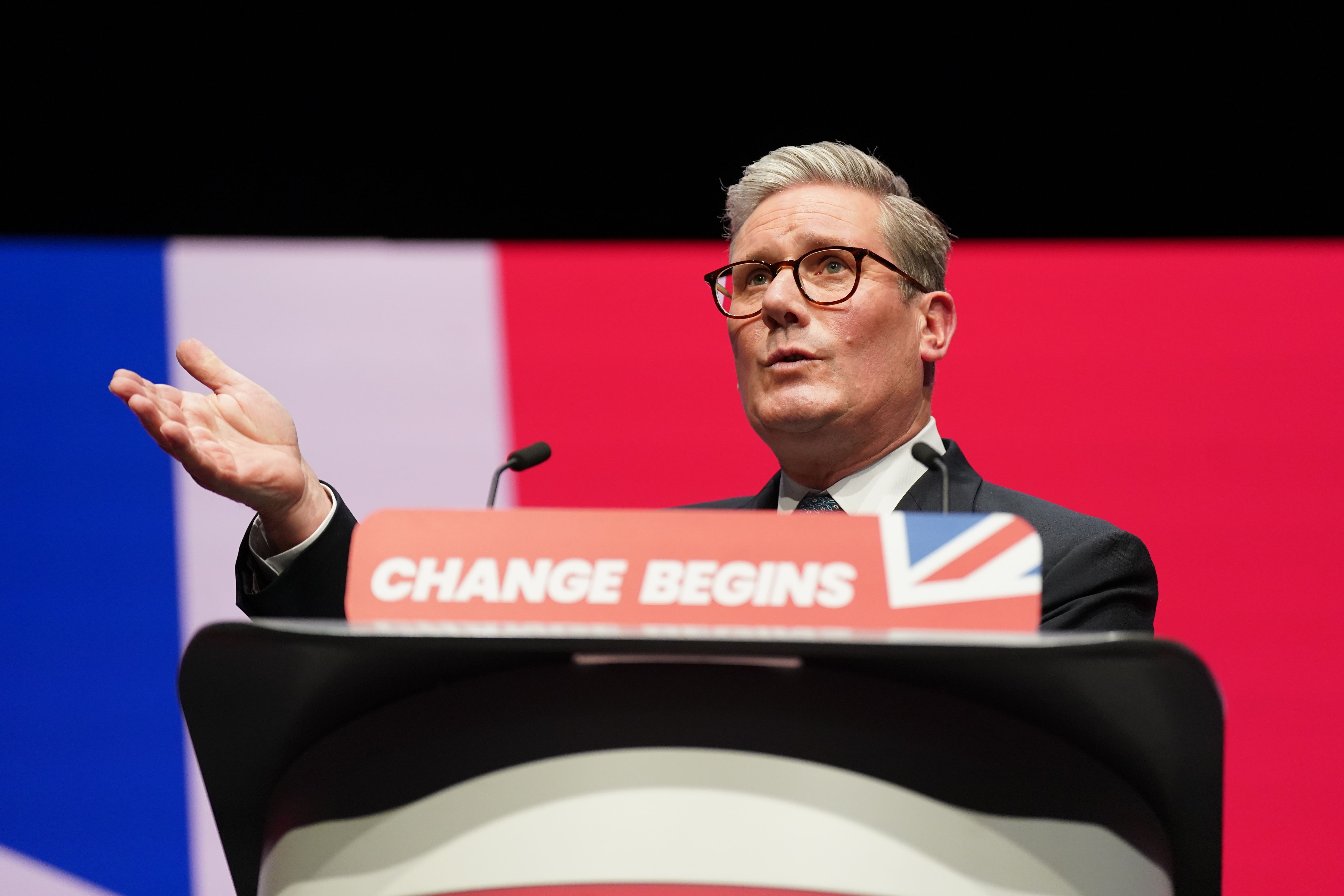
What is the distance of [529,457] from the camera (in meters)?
1.17

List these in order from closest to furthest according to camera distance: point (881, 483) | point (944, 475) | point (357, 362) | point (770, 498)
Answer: point (944, 475) < point (881, 483) < point (770, 498) < point (357, 362)

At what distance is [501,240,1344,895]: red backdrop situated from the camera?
2.07 metres

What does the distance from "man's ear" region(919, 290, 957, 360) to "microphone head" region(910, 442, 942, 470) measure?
89 cm

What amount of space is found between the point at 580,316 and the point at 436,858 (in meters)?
1.76

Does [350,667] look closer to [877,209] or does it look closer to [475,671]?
[475,671]

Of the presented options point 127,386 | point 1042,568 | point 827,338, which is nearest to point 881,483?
point 827,338

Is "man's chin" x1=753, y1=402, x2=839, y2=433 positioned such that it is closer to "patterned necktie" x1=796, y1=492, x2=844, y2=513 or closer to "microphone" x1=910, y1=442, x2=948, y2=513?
"patterned necktie" x1=796, y1=492, x2=844, y2=513

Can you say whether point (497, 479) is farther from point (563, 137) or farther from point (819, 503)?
point (563, 137)

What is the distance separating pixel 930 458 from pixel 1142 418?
1385mm

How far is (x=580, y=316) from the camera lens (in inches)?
92.1

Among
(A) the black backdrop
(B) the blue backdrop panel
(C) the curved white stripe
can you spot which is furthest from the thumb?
(A) the black backdrop

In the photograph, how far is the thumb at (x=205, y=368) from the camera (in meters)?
1.28

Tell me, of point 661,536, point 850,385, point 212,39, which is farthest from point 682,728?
point 212,39

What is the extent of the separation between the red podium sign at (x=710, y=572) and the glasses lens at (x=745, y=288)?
3.53 feet
